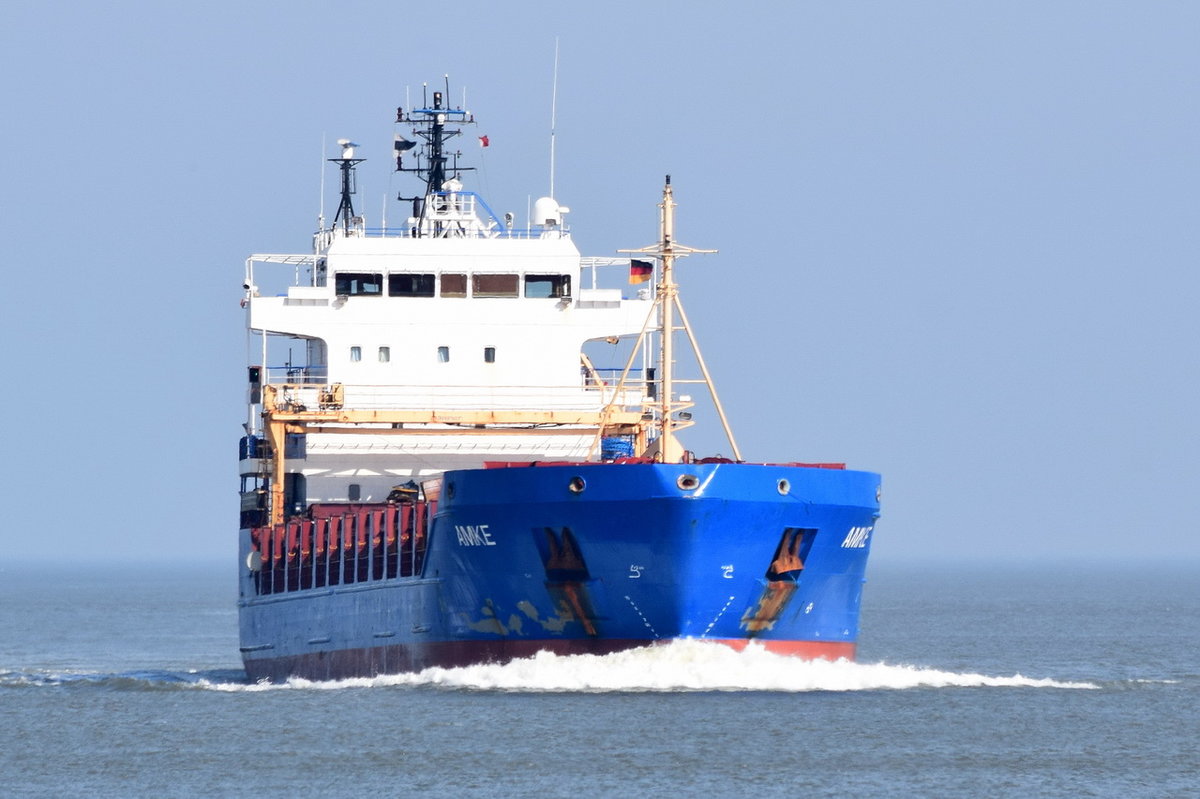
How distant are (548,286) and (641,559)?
40.6 feet

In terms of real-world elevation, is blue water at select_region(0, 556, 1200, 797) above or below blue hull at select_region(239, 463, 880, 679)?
below

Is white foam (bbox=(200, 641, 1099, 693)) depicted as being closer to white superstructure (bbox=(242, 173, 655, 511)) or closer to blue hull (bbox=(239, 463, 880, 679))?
blue hull (bbox=(239, 463, 880, 679))

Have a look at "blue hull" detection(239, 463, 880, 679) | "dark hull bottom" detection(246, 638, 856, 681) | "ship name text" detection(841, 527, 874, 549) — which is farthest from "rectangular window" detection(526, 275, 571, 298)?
"ship name text" detection(841, 527, 874, 549)

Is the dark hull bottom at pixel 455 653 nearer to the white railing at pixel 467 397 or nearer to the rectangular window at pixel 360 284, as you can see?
the white railing at pixel 467 397

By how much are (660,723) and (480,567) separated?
202 inches

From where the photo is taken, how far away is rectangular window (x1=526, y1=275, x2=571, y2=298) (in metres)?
43.8

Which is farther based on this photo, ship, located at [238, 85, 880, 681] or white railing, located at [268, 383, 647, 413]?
white railing, located at [268, 383, 647, 413]

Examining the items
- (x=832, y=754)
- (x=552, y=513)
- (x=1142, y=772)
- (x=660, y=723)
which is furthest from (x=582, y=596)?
(x=1142, y=772)

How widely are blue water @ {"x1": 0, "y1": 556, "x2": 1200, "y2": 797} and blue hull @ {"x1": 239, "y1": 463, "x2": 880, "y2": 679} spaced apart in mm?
512

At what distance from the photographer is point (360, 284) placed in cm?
4369

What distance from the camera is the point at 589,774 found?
26.8 metres

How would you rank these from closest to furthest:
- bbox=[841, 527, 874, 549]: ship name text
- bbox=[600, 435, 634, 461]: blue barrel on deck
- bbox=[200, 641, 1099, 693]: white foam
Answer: bbox=[200, 641, 1099, 693]: white foam
bbox=[841, 527, 874, 549]: ship name text
bbox=[600, 435, 634, 461]: blue barrel on deck

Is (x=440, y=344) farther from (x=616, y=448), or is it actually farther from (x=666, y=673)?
(x=666, y=673)

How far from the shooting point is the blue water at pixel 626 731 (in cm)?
2669
